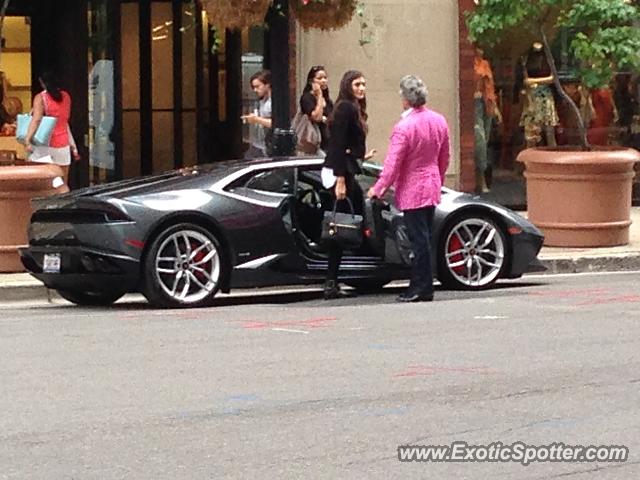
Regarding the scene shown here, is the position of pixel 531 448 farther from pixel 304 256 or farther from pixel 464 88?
pixel 464 88

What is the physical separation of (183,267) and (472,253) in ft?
8.08

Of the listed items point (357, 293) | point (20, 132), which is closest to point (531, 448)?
point (357, 293)

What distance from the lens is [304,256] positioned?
12.9 m

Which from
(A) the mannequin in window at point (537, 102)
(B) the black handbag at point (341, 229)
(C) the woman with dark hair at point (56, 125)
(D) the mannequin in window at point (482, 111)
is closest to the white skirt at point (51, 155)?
(C) the woman with dark hair at point (56, 125)

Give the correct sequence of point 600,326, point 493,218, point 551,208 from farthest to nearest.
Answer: point 551,208 < point 493,218 < point 600,326

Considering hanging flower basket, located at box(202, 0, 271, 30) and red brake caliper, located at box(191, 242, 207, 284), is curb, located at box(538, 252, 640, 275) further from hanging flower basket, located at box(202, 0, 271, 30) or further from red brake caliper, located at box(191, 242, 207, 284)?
red brake caliper, located at box(191, 242, 207, 284)

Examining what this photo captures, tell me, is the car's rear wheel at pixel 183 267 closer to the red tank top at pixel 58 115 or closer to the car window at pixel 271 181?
the car window at pixel 271 181

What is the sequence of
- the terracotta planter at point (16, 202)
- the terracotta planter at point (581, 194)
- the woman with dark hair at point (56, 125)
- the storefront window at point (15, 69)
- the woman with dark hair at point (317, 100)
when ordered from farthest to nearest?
1. the storefront window at point (15, 69)
2. the woman with dark hair at point (56, 125)
3. the terracotta planter at point (581, 194)
4. the woman with dark hair at point (317, 100)
5. the terracotta planter at point (16, 202)

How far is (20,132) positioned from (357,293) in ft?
14.9

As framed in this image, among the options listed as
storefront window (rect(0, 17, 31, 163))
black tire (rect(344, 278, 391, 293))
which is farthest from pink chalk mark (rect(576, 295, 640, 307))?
storefront window (rect(0, 17, 31, 163))

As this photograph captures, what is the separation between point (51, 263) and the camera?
12555 millimetres

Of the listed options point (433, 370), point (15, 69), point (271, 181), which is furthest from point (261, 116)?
point (433, 370)

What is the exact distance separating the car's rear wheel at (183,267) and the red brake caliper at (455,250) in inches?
76.8

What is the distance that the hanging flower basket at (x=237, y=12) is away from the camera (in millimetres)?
14858
